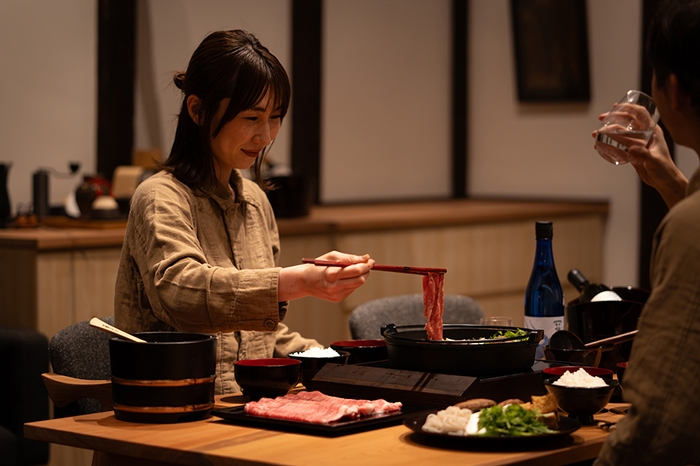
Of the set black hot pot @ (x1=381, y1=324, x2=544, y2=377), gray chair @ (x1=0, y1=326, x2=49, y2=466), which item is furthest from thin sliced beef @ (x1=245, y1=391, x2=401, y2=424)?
gray chair @ (x1=0, y1=326, x2=49, y2=466)

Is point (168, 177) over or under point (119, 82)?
under

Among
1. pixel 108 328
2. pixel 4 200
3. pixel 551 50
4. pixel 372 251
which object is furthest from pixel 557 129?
pixel 108 328

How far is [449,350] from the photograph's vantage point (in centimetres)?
183

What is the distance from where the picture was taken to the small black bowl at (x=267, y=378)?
188 cm

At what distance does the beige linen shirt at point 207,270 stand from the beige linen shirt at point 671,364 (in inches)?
31.5

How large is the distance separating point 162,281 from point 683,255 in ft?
3.43

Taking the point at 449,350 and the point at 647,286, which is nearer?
the point at 449,350

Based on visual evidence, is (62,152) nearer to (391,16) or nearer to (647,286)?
(391,16)

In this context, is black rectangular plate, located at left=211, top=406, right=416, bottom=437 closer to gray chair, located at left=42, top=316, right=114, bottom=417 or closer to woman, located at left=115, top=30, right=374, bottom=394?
woman, located at left=115, top=30, right=374, bottom=394

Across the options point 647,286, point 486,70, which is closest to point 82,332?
point 647,286

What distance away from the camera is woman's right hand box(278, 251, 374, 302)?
190 cm

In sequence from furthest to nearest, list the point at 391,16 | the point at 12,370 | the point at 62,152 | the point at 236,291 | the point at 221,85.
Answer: the point at 391,16 → the point at 62,152 → the point at 12,370 → the point at 221,85 → the point at 236,291

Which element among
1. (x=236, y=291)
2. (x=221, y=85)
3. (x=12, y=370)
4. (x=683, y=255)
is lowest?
(x=12, y=370)

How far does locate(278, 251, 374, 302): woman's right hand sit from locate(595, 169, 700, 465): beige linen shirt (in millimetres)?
636
